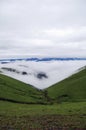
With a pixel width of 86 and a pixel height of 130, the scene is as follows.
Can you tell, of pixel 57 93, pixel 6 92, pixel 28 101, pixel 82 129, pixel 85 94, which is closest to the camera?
pixel 82 129

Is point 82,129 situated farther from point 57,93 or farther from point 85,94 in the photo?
point 57,93

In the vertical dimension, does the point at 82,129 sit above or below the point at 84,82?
below

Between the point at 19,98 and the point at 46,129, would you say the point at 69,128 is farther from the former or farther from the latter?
the point at 19,98

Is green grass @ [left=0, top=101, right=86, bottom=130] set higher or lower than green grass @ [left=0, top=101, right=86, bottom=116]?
lower

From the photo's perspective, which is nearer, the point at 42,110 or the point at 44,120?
the point at 44,120

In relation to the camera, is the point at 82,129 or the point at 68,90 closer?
the point at 82,129

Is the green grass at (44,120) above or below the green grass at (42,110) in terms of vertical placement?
below

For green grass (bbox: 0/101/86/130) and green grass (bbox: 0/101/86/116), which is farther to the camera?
green grass (bbox: 0/101/86/116)

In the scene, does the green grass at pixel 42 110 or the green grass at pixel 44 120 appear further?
the green grass at pixel 42 110

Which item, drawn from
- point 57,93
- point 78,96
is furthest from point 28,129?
point 57,93

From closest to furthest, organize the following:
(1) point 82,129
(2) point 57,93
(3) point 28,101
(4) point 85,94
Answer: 1. (1) point 82,129
2. (3) point 28,101
3. (4) point 85,94
4. (2) point 57,93
